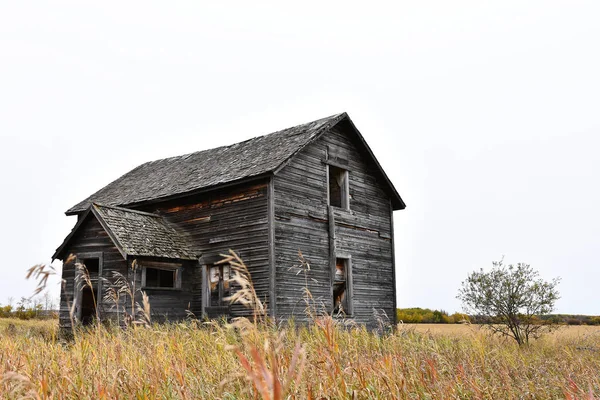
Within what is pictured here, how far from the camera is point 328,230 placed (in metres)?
16.3

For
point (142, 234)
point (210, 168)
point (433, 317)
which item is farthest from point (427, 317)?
point (142, 234)

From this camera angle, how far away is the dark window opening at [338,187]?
17406 millimetres

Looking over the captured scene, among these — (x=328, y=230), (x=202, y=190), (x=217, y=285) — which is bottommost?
(x=217, y=285)

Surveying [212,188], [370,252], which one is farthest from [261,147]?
[370,252]

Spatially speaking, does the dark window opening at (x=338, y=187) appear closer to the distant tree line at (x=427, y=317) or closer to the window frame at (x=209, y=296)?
the window frame at (x=209, y=296)

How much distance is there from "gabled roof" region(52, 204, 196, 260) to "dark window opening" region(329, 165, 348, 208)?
523 cm

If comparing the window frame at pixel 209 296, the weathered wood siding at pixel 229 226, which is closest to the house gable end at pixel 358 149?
the weathered wood siding at pixel 229 226

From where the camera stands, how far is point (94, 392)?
12.4 feet

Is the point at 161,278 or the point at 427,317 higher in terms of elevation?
the point at 161,278

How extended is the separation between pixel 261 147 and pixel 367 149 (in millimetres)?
3693

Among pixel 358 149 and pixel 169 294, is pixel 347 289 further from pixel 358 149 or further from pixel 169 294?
pixel 169 294

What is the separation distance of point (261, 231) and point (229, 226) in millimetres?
1299

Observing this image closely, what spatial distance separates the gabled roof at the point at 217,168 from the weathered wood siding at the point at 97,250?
170 centimetres

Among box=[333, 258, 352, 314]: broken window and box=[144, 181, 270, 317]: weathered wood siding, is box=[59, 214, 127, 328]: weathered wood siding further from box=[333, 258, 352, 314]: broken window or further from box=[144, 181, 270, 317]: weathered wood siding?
box=[333, 258, 352, 314]: broken window
